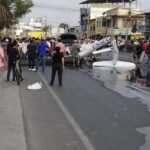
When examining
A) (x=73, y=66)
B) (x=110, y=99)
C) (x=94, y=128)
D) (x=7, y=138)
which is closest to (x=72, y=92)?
(x=110, y=99)

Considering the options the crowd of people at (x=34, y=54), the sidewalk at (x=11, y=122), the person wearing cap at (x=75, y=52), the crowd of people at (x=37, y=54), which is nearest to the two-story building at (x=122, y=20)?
the crowd of people at (x=37, y=54)

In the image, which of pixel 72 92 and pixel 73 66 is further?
pixel 73 66

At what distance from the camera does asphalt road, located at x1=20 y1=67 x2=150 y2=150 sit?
9742mm

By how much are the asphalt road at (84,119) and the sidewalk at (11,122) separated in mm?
170

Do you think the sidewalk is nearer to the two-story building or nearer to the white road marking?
the white road marking

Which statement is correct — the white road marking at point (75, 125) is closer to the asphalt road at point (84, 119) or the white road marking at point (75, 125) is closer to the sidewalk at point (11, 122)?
the asphalt road at point (84, 119)

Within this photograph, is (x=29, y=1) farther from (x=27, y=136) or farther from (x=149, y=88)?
(x=27, y=136)

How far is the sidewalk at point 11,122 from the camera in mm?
9405

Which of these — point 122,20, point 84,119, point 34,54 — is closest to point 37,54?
point 34,54

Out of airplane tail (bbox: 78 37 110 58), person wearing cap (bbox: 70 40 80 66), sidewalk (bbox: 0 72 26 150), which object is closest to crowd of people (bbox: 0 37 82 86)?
person wearing cap (bbox: 70 40 80 66)

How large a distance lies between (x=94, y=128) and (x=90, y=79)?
13642 mm

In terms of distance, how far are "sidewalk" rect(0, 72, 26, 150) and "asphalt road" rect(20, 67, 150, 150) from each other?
17cm

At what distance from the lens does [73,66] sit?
36.3 meters

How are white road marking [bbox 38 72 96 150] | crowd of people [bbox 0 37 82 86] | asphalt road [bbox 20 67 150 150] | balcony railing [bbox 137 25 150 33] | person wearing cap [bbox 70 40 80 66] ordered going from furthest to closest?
balcony railing [bbox 137 25 150 33], person wearing cap [bbox 70 40 80 66], crowd of people [bbox 0 37 82 86], asphalt road [bbox 20 67 150 150], white road marking [bbox 38 72 96 150]
